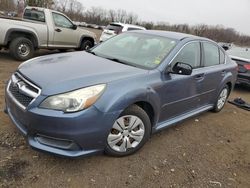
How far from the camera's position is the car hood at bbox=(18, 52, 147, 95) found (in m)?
2.90

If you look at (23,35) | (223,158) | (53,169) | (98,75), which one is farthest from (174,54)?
(23,35)

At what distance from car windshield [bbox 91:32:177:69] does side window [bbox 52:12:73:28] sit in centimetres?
552

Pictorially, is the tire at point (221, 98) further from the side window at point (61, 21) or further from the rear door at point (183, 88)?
the side window at point (61, 21)

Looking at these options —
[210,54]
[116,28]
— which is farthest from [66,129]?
[116,28]

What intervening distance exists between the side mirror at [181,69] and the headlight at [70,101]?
1389mm

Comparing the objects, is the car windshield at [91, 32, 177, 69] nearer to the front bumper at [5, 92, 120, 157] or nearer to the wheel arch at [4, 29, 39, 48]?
the front bumper at [5, 92, 120, 157]

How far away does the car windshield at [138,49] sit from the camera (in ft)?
12.5

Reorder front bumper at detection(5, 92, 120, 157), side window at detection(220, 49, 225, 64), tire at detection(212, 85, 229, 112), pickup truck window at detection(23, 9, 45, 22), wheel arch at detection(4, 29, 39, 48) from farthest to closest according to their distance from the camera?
pickup truck window at detection(23, 9, 45, 22)
wheel arch at detection(4, 29, 39, 48)
tire at detection(212, 85, 229, 112)
side window at detection(220, 49, 225, 64)
front bumper at detection(5, 92, 120, 157)

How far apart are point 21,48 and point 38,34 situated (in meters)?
0.73

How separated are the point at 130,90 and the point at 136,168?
37.8 inches

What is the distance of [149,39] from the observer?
4305mm

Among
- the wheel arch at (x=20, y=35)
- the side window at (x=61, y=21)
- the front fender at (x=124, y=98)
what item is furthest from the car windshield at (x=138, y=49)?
the side window at (x=61, y=21)

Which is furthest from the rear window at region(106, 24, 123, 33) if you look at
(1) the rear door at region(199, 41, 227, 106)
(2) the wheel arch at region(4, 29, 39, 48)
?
(1) the rear door at region(199, 41, 227, 106)

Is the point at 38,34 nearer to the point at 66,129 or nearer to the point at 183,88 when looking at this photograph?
the point at 183,88
